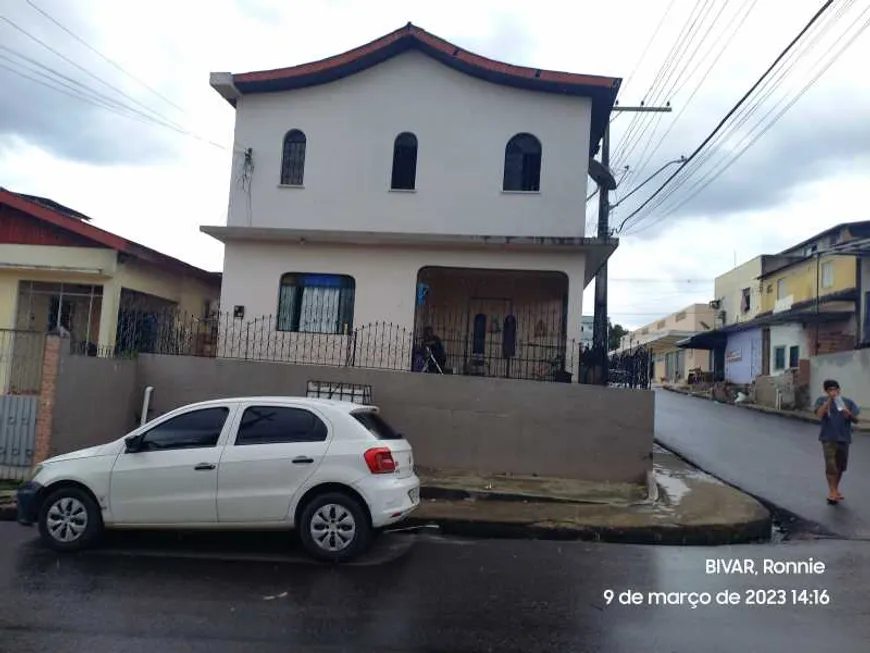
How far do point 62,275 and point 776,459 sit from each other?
47.3 feet

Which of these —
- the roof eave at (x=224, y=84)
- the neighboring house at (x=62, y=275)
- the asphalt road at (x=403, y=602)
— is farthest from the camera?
the roof eave at (x=224, y=84)

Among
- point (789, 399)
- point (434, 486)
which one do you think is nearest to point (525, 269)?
point (434, 486)

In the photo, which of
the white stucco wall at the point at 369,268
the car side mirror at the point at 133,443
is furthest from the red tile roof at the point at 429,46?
the car side mirror at the point at 133,443

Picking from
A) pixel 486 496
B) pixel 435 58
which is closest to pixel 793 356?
pixel 435 58

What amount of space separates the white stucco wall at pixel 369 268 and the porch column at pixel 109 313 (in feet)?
7.06

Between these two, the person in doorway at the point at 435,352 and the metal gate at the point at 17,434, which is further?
the person in doorway at the point at 435,352

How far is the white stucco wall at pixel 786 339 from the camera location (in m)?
28.6

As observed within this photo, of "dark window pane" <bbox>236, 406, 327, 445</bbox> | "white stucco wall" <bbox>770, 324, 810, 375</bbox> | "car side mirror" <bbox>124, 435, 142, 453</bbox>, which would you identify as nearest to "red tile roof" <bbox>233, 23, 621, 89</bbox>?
"dark window pane" <bbox>236, 406, 327, 445</bbox>

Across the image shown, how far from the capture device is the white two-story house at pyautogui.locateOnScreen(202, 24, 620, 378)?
43.4 feet

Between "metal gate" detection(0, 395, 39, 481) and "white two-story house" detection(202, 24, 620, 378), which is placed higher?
"white two-story house" detection(202, 24, 620, 378)

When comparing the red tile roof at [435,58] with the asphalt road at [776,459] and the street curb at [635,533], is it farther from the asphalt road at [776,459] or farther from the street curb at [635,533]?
the street curb at [635,533]

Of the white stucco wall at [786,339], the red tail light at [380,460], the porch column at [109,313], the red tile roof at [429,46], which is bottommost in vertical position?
the red tail light at [380,460]

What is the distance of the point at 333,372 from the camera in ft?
36.8

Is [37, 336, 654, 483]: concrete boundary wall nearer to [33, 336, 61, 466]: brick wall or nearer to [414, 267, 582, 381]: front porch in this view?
[33, 336, 61, 466]: brick wall
